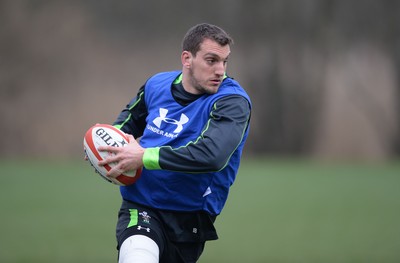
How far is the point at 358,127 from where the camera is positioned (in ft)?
63.8

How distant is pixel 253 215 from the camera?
11203 millimetres

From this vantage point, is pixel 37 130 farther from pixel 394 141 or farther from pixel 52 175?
pixel 394 141

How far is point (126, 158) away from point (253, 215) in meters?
7.40

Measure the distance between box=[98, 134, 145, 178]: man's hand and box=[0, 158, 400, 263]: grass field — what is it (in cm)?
383

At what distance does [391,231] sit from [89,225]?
431 centimetres

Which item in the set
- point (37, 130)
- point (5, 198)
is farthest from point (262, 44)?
point (5, 198)

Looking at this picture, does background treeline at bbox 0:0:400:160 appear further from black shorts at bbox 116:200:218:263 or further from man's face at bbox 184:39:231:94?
man's face at bbox 184:39:231:94

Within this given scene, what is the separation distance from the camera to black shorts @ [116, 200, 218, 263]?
4254 millimetres

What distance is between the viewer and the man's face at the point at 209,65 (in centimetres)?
418

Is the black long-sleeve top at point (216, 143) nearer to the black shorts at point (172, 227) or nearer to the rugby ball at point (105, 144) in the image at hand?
the rugby ball at point (105, 144)

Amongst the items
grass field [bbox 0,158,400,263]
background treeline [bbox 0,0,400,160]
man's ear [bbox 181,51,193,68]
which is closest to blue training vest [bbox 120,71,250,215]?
man's ear [bbox 181,51,193,68]

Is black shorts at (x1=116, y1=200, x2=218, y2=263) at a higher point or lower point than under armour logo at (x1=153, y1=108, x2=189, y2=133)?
lower

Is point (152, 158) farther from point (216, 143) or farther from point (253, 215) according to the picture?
point (253, 215)

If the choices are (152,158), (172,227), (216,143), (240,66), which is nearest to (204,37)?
(216,143)
